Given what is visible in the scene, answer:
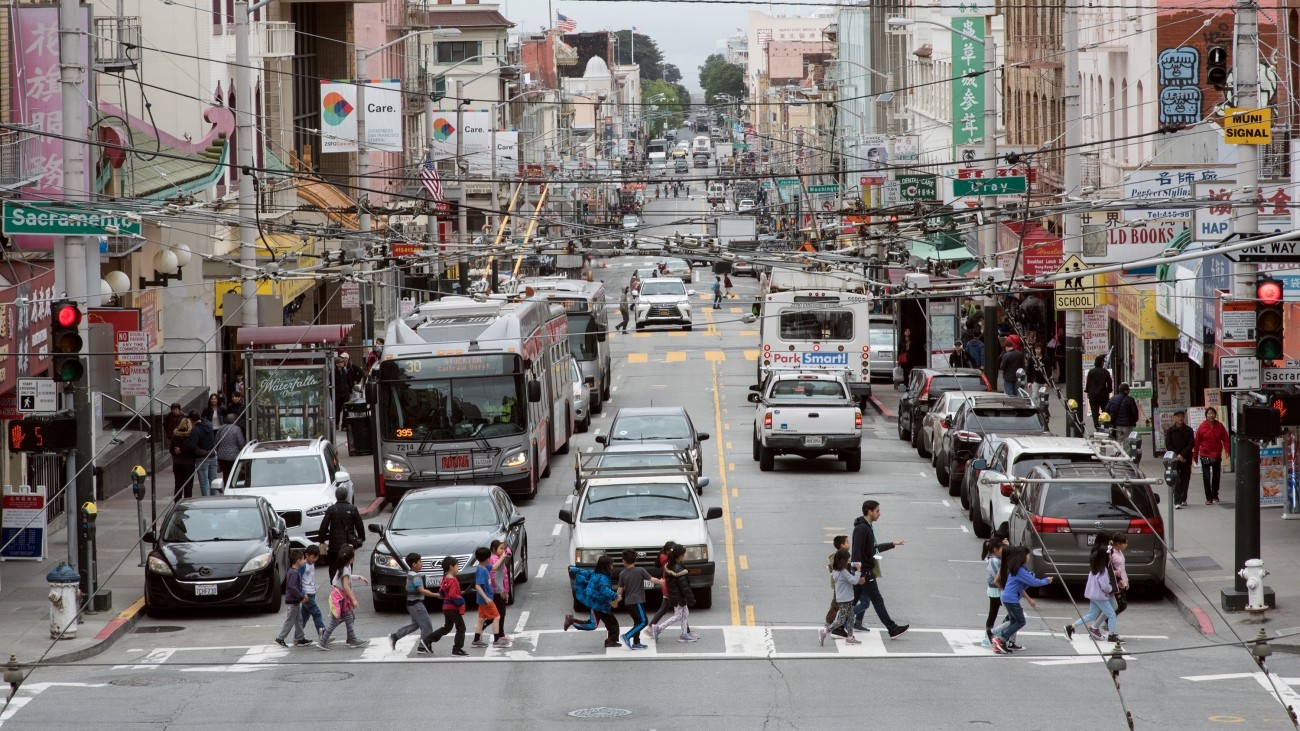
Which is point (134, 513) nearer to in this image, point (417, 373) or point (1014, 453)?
point (417, 373)

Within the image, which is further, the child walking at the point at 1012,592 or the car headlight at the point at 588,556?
the car headlight at the point at 588,556

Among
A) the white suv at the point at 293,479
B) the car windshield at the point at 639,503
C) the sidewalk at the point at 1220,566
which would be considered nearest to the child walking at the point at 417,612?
the car windshield at the point at 639,503

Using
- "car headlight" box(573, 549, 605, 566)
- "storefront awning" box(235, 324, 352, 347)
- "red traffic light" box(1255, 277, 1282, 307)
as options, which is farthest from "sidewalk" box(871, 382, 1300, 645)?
"storefront awning" box(235, 324, 352, 347)

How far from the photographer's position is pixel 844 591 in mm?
19297

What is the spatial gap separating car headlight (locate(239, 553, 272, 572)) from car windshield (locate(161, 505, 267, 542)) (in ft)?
1.20

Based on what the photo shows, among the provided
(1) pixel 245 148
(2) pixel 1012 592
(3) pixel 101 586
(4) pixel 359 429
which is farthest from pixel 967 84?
(2) pixel 1012 592

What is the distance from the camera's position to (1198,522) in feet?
88.7

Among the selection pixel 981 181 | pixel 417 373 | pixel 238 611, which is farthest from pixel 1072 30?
pixel 238 611

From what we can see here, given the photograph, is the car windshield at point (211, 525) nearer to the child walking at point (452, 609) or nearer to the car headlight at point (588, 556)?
the child walking at point (452, 609)

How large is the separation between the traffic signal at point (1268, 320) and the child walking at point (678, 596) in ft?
22.9

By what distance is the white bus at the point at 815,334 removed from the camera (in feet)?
149

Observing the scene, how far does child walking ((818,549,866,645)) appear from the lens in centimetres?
1925

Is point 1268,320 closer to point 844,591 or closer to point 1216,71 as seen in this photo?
point 1216,71

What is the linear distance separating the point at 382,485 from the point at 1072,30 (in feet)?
48.4
